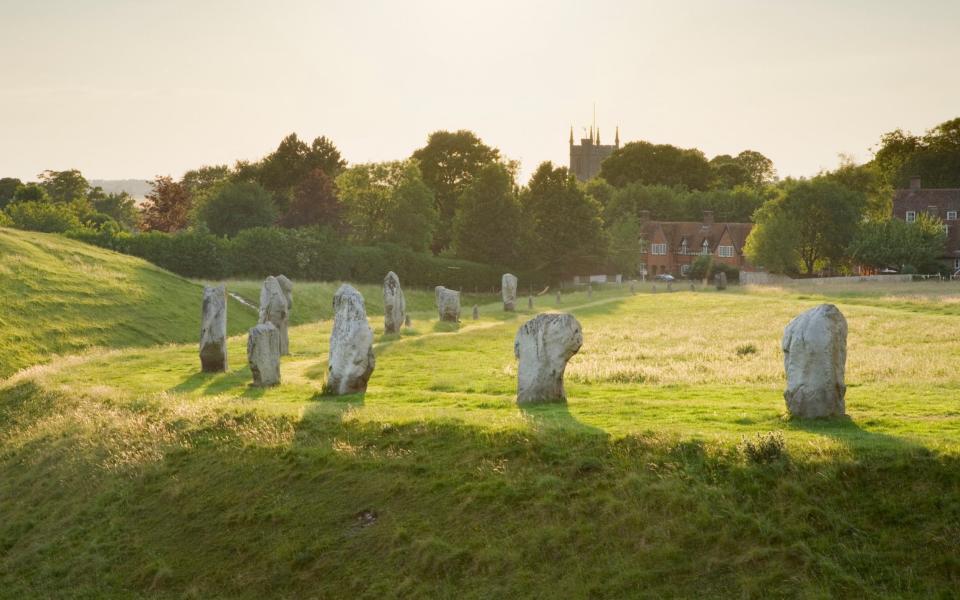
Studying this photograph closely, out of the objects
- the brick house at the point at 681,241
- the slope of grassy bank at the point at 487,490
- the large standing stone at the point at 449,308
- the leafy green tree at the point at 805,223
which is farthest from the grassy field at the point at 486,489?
the brick house at the point at 681,241

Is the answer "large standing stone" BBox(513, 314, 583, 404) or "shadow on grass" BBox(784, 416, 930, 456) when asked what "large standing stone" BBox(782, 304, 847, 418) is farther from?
"large standing stone" BBox(513, 314, 583, 404)

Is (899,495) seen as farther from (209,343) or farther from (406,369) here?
(209,343)

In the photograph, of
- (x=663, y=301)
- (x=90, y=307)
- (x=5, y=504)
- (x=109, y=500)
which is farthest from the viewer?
(x=663, y=301)

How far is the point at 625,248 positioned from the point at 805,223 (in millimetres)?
20430

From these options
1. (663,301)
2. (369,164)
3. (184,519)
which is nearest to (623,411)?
(184,519)

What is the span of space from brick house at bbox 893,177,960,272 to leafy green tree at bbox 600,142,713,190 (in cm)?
4131

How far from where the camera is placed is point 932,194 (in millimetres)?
118750

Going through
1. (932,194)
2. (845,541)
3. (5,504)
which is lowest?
(5,504)

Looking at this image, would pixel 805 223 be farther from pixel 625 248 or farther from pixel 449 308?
pixel 449 308

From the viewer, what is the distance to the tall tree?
354 feet

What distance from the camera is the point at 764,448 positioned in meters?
18.1

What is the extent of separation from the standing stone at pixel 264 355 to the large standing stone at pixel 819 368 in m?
16.7

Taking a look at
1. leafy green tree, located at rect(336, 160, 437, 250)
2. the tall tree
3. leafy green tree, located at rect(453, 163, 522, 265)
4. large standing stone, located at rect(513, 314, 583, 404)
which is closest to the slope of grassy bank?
large standing stone, located at rect(513, 314, 583, 404)

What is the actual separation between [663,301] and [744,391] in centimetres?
4396
